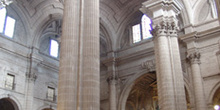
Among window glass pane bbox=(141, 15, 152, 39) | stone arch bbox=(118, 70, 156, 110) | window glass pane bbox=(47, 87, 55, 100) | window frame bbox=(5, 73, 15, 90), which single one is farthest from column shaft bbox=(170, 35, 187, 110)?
window glass pane bbox=(47, 87, 55, 100)

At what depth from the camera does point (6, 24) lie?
69.7ft

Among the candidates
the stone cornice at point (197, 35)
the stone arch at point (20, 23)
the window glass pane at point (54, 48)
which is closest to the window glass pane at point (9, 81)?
the stone arch at point (20, 23)

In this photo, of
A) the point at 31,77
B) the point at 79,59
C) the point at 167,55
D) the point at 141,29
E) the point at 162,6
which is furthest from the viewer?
the point at 141,29

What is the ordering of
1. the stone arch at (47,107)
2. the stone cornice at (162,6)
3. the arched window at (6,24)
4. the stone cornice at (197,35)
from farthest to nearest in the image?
the stone arch at (47,107) < the arched window at (6,24) < the stone cornice at (197,35) < the stone cornice at (162,6)

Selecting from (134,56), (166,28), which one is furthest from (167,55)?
(134,56)

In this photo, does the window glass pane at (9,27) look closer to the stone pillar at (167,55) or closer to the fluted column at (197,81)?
the stone pillar at (167,55)

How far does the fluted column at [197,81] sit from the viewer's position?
16938 millimetres

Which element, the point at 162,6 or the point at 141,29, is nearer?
the point at 162,6

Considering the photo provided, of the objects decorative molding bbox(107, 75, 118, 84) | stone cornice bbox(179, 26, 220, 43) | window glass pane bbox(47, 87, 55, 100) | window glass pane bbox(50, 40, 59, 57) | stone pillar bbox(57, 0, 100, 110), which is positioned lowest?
stone pillar bbox(57, 0, 100, 110)

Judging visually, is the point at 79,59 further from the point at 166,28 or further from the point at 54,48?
the point at 54,48

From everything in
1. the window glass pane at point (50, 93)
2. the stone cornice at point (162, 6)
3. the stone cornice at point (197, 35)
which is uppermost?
the stone cornice at point (197, 35)

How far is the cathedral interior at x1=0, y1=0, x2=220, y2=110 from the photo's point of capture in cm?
1344

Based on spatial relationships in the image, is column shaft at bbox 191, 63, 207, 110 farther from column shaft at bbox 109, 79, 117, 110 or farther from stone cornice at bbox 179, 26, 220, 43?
column shaft at bbox 109, 79, 117, 110

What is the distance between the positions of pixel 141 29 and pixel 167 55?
10.1 m
